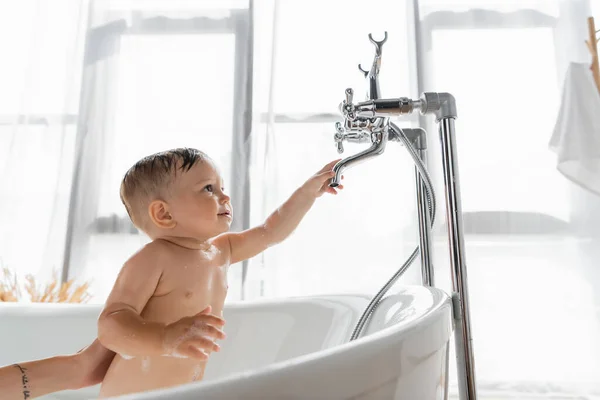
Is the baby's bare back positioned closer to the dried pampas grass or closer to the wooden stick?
the dried pampas grass

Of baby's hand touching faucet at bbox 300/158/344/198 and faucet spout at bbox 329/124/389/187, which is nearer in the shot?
faucet spout at bbox 329/124/389/187

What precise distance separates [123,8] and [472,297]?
1712mm

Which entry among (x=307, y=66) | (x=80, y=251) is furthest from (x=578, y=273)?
(x=80, y=251)

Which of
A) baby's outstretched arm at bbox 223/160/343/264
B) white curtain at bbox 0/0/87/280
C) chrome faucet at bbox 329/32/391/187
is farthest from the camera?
white curtain at bbox 0/0/87/280

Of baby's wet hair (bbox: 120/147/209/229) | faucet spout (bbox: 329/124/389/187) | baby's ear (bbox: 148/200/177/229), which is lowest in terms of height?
baby's ear (bbox: 148/200/177/229)

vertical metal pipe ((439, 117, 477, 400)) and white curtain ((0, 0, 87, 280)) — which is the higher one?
white curtain ((0, 0, 87, 280))

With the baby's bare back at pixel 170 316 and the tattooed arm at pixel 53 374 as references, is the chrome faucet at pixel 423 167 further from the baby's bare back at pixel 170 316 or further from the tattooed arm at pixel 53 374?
the tattooed arm at pixel 53 374

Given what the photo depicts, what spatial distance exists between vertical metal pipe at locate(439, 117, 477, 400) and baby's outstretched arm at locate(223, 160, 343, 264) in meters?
0.29

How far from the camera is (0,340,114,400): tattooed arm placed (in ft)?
2.36

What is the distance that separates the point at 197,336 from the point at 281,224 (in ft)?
1.73

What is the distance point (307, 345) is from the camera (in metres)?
1.07

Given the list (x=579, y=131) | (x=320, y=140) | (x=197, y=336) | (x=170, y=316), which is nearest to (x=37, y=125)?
(x=320, y=140)

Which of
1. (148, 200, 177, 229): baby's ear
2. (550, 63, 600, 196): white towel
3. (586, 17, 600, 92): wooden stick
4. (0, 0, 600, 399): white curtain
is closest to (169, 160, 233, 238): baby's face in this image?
(148, 200, 177, 229): baby's ear

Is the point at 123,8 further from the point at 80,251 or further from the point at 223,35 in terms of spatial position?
the point at 80,251
